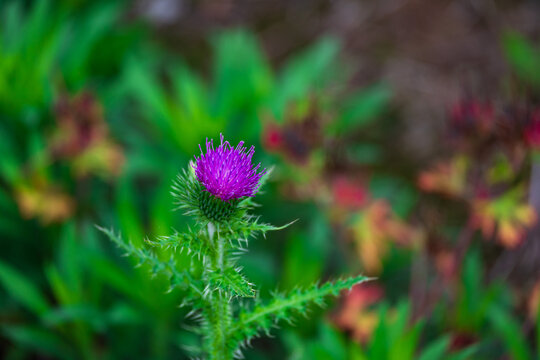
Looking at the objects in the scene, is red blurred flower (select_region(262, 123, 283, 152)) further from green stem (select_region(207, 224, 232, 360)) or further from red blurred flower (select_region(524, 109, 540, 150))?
green stem (select_region(207, 224, 232, 360))

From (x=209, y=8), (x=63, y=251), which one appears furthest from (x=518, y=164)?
(x=209, y=8)

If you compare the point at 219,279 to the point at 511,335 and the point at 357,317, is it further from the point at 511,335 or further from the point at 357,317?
the point at 511,335

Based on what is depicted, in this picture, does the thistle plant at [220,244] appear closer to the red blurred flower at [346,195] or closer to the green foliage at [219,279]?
the green foliage at [219,279]

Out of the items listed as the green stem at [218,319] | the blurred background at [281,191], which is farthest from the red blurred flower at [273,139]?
the green stem at [218,319]

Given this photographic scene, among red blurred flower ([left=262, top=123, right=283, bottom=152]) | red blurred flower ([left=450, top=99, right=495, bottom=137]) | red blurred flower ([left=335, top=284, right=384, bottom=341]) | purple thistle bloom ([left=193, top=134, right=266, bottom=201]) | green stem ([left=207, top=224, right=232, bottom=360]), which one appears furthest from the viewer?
red blurred flower ([left=262, top=123, right=283, bottom=152])

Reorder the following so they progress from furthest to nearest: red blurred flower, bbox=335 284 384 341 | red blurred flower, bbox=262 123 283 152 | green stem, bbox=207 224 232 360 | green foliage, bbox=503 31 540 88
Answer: green foliage, bbox=503 31 540 88 → red blurred flower, bbox=262 123 283 152 → red blurred flower, bbox=335 284 384 341 → green stem, bbox=207 224 232 360

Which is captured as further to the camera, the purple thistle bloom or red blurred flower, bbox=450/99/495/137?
red blurred flower, bbox=450/99/495/137

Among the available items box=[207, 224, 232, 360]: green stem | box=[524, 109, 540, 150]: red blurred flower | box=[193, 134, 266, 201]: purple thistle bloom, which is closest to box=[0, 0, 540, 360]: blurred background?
box=[524, 109, 540, 150]: red blurred flower
